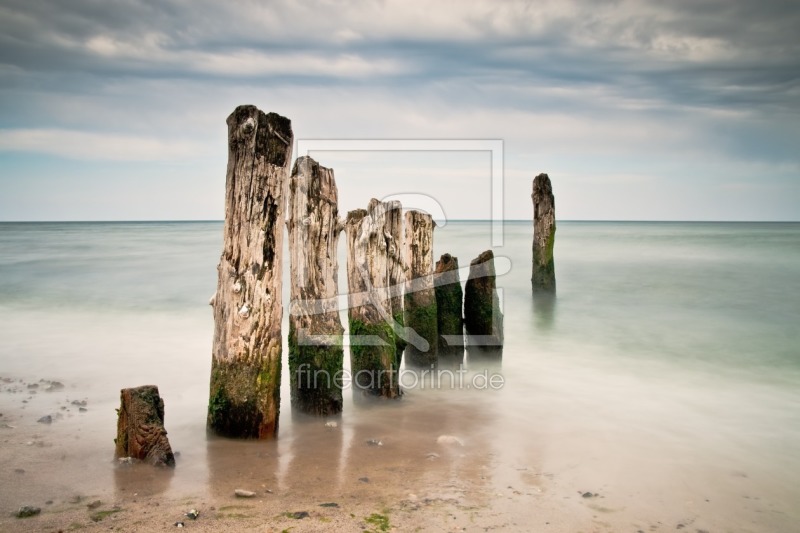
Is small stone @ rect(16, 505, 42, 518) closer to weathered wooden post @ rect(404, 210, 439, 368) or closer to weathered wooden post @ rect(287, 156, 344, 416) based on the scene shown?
weathered wooden post @ rect(287, 156, 344, 416)

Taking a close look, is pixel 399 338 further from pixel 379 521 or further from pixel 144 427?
pixel 379 521

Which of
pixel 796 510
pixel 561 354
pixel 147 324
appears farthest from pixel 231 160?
pixel 147 324

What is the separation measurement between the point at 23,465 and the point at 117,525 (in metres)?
1.56

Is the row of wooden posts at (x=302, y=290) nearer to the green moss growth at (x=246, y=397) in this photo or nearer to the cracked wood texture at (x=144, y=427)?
the green moss growth at (x=246, y=397)

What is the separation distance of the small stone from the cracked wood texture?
Answer: 0.89 metres

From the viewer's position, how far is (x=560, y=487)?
16.9ft

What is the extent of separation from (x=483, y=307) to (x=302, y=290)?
370 cm

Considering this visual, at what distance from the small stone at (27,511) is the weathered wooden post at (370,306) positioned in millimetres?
3517

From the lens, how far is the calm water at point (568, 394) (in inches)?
213

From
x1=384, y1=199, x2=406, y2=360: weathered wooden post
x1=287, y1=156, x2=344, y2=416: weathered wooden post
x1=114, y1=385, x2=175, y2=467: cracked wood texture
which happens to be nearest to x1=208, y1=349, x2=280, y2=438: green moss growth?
x1=114, y1=385, x2=175, y2=467: cracked wood texture

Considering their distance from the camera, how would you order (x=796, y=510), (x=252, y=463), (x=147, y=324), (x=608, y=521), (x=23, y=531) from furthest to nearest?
1. (x=147, y=324)
2. (x=252, y=463)
3. (x=796, y=510)
4. (x=608, y=521)
5. (x=23, y=531)

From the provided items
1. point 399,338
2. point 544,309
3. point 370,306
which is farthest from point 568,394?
point 544,309

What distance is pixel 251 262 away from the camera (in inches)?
217

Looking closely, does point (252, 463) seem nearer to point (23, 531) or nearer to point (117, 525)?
point (117, 525)
